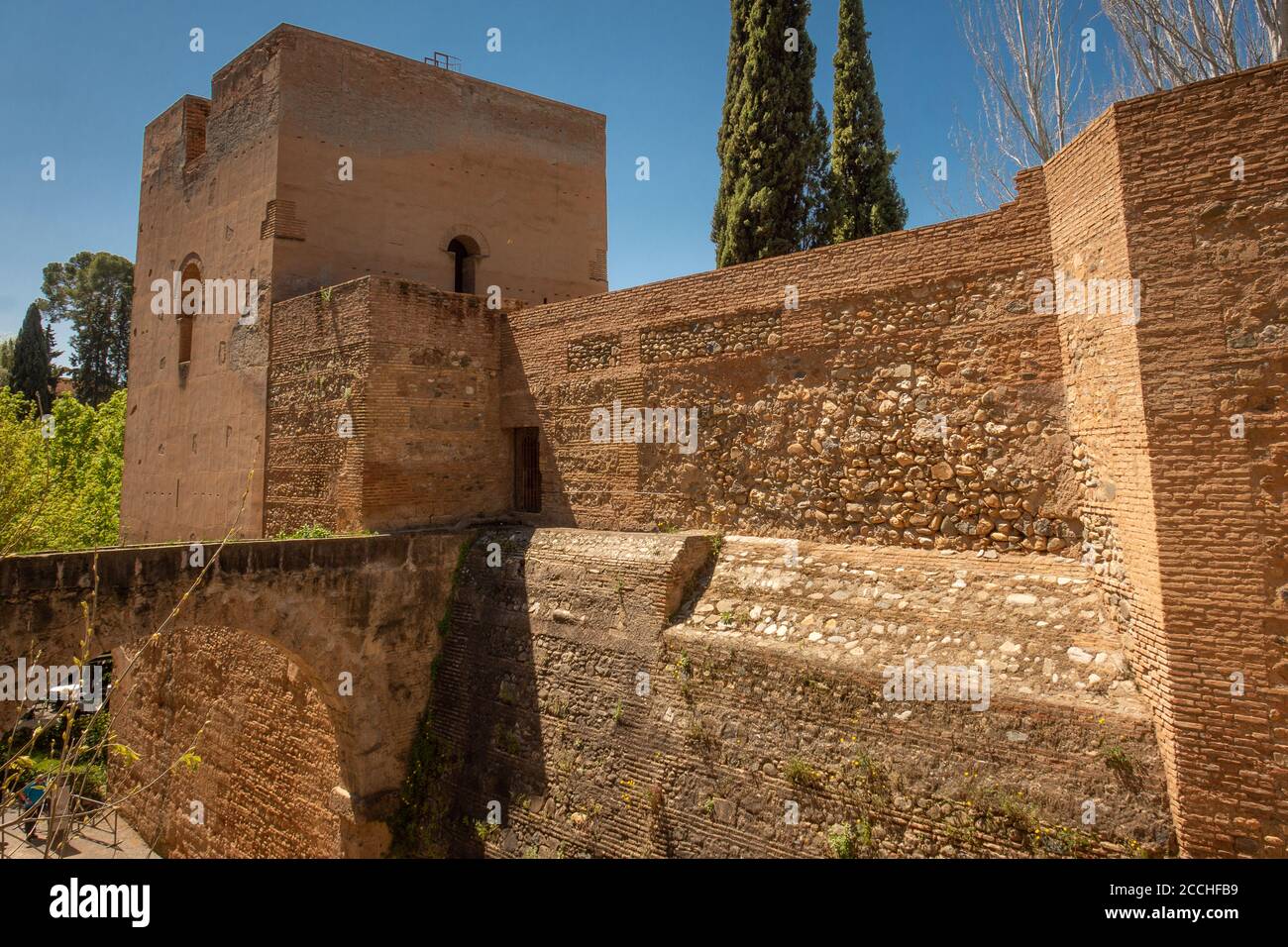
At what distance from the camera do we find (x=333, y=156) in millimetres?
11992

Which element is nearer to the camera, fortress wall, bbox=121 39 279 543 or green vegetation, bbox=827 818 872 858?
green vegetation, bbox=827 818 872 858

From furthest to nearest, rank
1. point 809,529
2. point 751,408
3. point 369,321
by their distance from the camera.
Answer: point 369,321 < point 751,408 < point 809,529

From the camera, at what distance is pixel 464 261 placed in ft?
45.1

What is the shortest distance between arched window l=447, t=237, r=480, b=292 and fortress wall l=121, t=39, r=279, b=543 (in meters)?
3.12

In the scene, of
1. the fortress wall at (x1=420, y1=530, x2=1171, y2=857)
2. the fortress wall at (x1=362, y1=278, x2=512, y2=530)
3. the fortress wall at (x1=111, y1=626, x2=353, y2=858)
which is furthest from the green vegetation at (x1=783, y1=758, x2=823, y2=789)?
the fortress wall at (x1=362, y1=278, x2=512, y2=530)

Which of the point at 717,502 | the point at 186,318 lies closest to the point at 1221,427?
the point at 717,502

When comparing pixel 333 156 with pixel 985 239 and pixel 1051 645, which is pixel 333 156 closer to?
pixel 985 239

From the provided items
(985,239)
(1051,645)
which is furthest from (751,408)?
(1051,645)

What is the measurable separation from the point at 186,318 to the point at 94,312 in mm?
25706

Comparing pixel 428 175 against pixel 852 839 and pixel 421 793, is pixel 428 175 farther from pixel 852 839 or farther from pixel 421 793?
pixel 852 839

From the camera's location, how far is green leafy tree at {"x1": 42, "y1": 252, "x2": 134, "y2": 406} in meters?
32.9

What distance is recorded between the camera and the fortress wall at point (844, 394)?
6.49m

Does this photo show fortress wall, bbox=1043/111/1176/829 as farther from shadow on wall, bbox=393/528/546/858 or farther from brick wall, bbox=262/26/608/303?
brick wall, bbox=262/26/608/303

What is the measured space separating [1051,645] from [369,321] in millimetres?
8659
